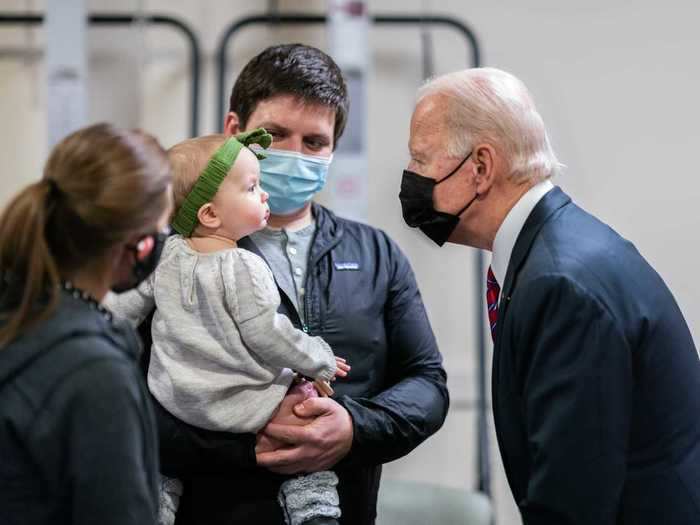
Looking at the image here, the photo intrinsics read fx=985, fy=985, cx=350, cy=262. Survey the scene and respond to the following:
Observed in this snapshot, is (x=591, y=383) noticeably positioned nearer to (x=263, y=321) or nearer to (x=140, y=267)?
(x=263, y=321)

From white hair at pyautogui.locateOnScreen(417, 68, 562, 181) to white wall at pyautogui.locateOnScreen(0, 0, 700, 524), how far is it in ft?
5.97

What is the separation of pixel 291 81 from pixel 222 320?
0.46m

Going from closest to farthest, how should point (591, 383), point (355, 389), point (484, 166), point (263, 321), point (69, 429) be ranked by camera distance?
point (69, 429) < point (591, 383) < point (263, 321) < point (484, 166) < point (355, 389)

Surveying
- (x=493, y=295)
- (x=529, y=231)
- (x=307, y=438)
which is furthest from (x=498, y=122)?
(x=307, y=438)

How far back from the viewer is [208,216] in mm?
1595

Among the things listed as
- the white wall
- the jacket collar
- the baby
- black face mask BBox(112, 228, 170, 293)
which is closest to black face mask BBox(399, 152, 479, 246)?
the jacket collar

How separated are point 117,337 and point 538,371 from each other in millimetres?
603

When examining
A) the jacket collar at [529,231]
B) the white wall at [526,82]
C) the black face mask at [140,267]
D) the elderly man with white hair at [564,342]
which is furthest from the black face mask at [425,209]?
the white wall at [526,82]

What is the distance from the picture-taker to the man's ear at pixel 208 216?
5.21 feet

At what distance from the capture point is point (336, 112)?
1.80 metres

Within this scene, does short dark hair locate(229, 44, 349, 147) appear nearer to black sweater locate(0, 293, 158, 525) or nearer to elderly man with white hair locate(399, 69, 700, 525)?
elderly man with white hair locate(399, 69, 700, 525)

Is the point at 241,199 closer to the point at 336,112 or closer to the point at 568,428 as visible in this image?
the point at 336,112

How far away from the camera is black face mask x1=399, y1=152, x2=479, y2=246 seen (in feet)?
5.61

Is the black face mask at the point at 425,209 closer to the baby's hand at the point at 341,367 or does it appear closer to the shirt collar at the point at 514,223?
the shirt collar at the point at 514,223
